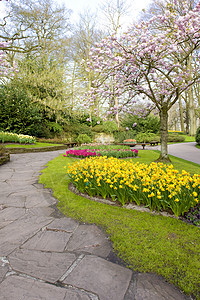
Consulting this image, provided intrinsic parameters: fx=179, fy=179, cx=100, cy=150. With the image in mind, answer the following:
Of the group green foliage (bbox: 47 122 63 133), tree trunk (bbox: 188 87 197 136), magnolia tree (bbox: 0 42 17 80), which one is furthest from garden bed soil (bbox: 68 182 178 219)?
tree trunk (bbox: 188 87 197 136)

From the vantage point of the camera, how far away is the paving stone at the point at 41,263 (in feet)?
5.51

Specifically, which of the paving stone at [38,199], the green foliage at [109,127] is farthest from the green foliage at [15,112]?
the paving stone at [38,199]

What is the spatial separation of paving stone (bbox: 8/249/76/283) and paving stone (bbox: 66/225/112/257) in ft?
0.55

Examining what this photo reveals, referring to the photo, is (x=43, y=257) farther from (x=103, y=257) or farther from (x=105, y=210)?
(x=105, y=210)

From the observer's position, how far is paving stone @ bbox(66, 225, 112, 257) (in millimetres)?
2035

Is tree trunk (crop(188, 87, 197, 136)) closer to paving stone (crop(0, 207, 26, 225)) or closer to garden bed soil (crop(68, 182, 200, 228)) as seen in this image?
garden bed soil (crop(68, 182, 200, 228))

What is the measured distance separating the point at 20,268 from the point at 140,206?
1980 millimetres

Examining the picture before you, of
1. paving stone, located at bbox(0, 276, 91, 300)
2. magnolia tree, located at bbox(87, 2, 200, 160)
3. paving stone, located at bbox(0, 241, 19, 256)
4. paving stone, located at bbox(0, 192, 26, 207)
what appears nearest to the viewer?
paving stone, located at bbox(0, 276, 91, 300)

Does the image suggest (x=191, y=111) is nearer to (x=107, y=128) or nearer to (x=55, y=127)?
(x=107, y=128)

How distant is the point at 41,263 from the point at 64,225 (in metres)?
0.77

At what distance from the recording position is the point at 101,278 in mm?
1631

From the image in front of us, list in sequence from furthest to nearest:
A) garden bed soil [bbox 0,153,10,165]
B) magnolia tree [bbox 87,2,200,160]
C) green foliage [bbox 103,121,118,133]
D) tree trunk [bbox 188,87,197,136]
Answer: tree trunk [bbox 188,87,197,136], green foliage [bbox 103,121,118,133], garden bed soil [bbox 0,153,10,165], magnolia tree [bbox 87,2,200,160]

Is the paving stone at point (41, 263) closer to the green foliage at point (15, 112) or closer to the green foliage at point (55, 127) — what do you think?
the green foliage at point (15, 112)

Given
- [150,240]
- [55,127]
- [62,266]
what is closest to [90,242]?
[62,266]
